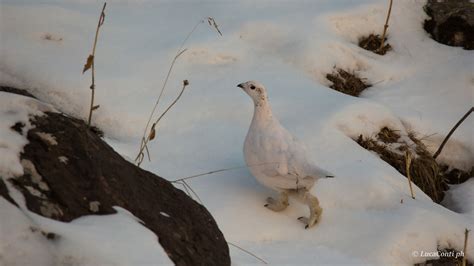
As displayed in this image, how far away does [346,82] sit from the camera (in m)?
5.35

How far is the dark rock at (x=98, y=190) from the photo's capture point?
228 cm

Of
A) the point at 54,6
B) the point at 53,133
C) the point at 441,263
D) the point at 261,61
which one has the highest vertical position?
the point at 53,133

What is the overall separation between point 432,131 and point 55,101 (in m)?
2.56

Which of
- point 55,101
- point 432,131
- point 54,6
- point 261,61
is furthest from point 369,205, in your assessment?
point 54,6

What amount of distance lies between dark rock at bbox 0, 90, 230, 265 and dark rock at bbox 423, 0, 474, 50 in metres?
3.93

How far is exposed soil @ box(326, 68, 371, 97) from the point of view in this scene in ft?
17.3

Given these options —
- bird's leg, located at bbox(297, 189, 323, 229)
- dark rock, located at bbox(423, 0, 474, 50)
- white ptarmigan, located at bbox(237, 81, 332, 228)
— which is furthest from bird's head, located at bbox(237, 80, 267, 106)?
dark rock, located at bbox(423, 0, 474, 50)

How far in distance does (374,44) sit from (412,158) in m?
1.48

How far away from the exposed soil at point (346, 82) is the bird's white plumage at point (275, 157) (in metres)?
1.44

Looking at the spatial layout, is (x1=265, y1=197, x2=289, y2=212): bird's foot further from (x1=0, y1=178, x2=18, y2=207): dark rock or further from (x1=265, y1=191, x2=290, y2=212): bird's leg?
(x1=0, y1=178, x2=18, y2=207): dark rock

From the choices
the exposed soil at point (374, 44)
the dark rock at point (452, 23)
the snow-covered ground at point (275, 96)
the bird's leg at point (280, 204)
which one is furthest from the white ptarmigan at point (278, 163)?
the dark rock at point (452, 23)

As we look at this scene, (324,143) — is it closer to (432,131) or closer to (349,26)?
(432,131)

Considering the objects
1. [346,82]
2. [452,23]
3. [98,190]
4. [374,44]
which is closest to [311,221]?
[98,190]

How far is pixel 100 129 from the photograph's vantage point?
13.9 ft
